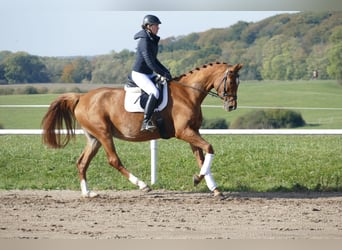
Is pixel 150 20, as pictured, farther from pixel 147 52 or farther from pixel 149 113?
pixel 149 113

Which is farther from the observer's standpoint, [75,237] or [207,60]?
[207,60]

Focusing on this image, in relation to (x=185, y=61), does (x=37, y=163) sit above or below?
below

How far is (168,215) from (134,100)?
2.17 m

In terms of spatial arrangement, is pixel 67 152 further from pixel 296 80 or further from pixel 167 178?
pixel 296 80

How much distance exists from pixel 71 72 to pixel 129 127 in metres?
9.11

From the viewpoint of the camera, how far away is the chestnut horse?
9070 millimetres

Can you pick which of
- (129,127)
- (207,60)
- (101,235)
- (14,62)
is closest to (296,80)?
(207,60)

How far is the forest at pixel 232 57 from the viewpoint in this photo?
16234mm

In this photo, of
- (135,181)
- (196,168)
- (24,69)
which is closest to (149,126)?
(135,181)

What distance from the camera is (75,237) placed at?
6074mm

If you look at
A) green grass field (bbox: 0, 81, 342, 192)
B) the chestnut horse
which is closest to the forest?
green grass field (bbox: 0, 81, 342, 192)

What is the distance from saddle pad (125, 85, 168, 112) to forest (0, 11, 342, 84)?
571 centimetres

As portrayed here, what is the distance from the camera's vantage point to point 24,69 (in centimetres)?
1688

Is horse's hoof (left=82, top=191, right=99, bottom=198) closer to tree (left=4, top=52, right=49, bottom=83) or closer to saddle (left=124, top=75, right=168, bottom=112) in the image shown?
saddle (left=124, top=75, right=168, bottom=112)
